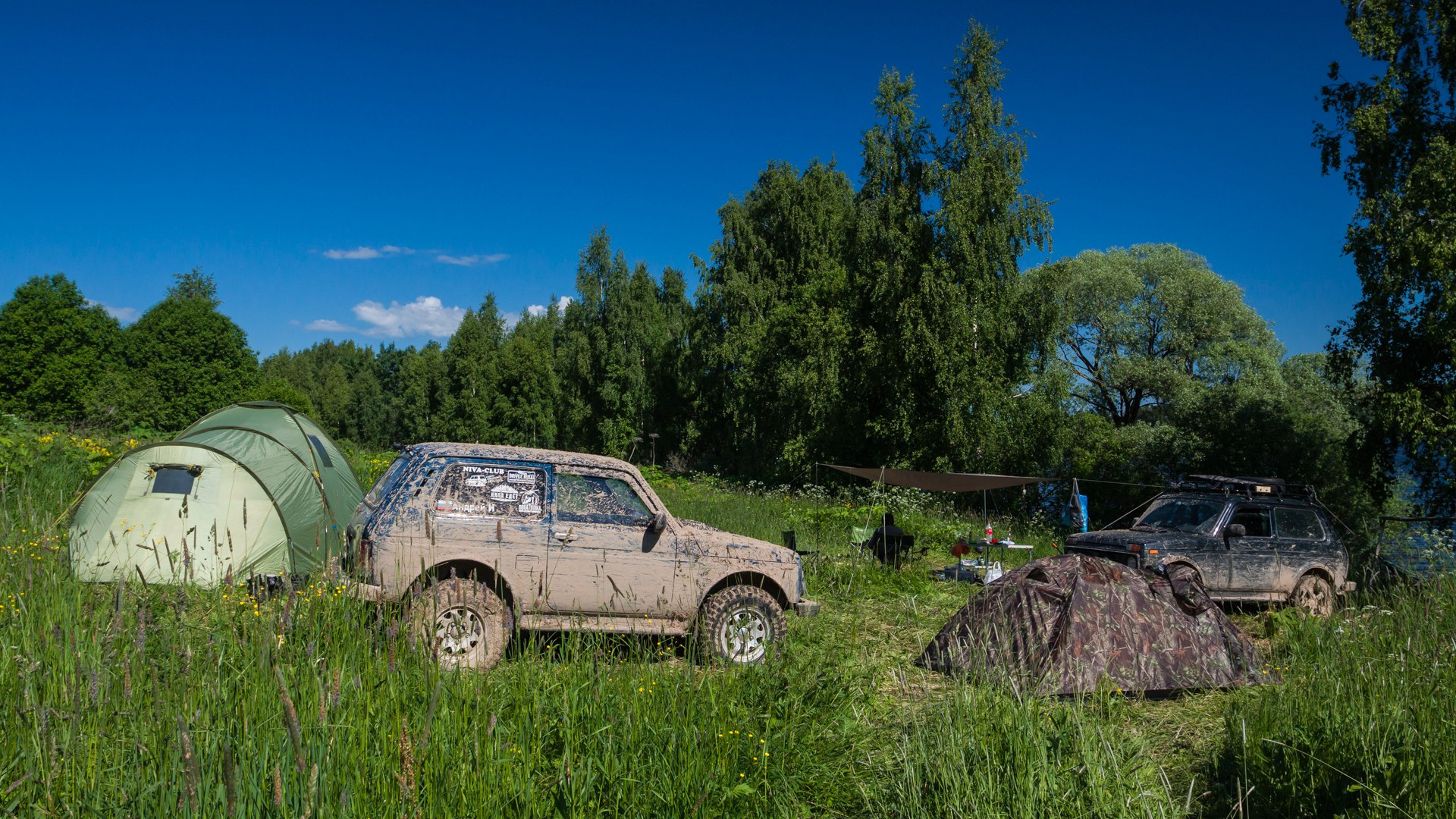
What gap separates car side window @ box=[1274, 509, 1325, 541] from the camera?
1047 cm

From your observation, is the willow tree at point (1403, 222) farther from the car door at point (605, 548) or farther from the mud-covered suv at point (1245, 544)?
the car door at point (605, 548)

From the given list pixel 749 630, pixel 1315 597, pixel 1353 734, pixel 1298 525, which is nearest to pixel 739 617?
pixel 749 630

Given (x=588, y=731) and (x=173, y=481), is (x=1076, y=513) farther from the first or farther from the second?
(x=173, y=481)

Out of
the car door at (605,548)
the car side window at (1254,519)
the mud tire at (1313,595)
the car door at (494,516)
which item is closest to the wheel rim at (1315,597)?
the mud tire at (1313,595)

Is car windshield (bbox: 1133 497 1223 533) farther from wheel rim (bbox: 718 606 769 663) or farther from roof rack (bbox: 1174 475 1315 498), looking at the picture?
wheel rim (bbox: 718 606 769 663)

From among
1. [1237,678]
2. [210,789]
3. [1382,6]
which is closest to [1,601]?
[210,789]

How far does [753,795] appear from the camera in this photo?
3.80 metres

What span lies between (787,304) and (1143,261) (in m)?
15.5

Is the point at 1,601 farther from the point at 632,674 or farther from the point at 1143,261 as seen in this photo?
the point at 1143,261

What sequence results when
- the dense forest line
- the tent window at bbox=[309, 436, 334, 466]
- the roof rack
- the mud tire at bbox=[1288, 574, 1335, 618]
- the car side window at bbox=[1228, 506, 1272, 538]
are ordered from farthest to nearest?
the dense forest line → the tent window at bbox=[309, 436, 334, 466] → the roof rack → the car side window at bbox=[1228, 506, 1272, 538] → the mud tire at bbox=[1288, 574, 1335, 618]

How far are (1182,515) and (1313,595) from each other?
1895mm

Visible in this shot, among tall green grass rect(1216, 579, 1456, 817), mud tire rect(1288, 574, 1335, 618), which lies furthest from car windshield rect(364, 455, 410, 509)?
mud tire rect(1288, 574, 1335, 618)

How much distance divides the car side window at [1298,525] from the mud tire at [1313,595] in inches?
20.4

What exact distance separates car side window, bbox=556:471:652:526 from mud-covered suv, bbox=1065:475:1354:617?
640cm
